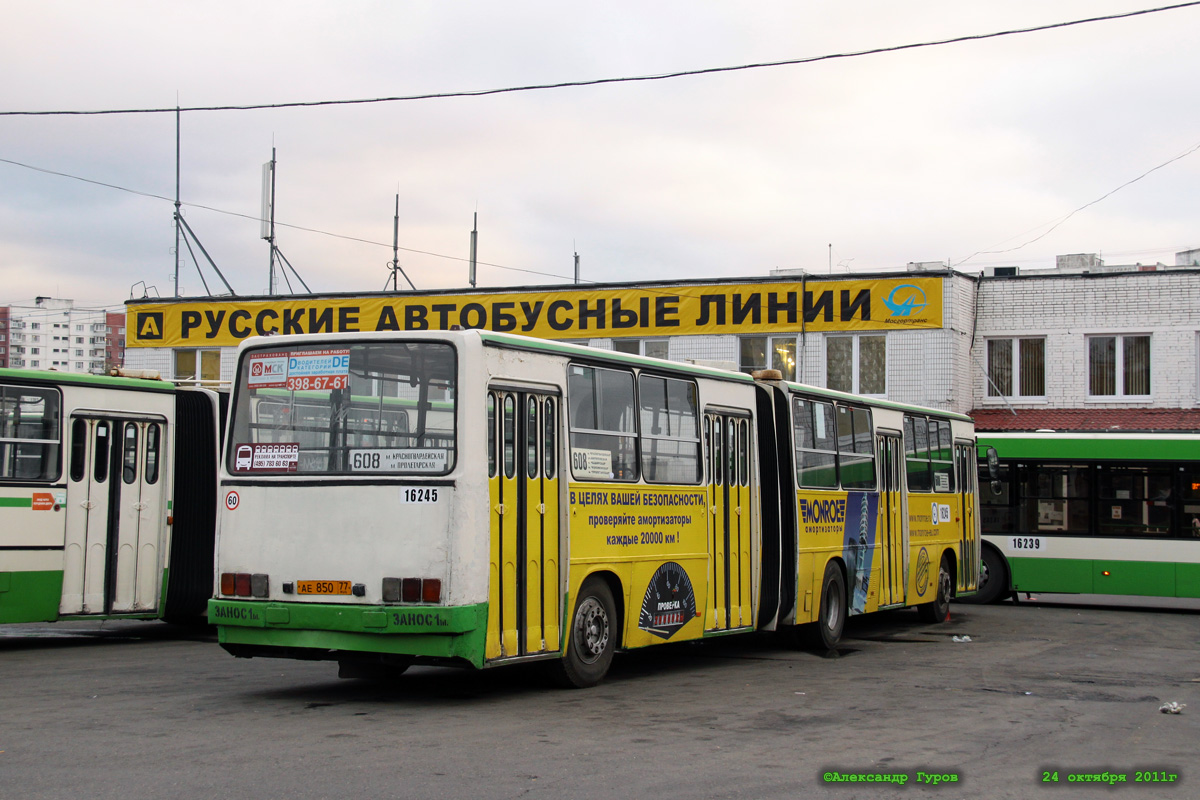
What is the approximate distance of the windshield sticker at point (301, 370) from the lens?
10375 millimetres

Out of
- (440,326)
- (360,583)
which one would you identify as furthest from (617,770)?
(440,326)

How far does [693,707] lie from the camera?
34.4ft

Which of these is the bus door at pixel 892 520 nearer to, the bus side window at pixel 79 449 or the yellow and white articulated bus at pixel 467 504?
the yellow and white articulated bus at pixel 467 504

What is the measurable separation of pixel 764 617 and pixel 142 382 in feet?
24.9

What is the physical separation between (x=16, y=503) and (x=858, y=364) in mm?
19388

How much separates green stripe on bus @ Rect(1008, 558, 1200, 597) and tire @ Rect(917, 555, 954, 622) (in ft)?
10.6

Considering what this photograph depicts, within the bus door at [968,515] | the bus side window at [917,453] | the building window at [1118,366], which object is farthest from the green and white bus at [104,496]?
the building window at [1118,366]

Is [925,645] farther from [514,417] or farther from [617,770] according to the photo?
[617,770]

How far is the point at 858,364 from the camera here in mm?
29250

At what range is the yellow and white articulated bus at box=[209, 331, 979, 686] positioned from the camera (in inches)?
389

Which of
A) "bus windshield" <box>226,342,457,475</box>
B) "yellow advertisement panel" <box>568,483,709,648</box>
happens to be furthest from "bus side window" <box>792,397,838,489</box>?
"bus windshield" <box>226,342,457,475</box>

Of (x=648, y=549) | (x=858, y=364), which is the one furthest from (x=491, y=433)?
(x=858, y=364)

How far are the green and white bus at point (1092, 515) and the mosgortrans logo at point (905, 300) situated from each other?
571 centimetres

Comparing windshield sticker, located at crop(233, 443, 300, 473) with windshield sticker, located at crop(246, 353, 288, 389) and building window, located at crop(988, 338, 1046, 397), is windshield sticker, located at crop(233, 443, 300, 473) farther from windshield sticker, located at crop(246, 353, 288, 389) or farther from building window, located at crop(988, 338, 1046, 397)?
building window, located at crop(988, 338, 1046, 397)
